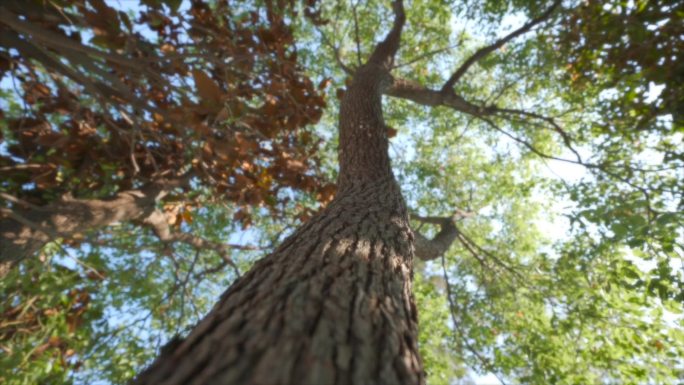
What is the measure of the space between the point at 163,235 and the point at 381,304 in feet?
15.7

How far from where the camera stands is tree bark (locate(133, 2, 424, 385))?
643mm

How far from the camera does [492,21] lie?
535 centimetres

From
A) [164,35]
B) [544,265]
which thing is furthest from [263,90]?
[544,265]

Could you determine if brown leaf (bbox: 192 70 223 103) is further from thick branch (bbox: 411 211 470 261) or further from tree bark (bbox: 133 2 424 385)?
thick branch (bbox: 411 211 470 261)

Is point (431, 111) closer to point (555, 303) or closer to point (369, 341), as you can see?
point (555, 303)

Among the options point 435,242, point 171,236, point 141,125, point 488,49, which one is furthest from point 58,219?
point 488,49

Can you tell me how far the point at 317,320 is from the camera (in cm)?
81

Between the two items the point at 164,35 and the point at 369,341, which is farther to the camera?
the point at 164,35

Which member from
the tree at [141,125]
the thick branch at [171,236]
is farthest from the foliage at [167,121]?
the thick branch at [171,236]

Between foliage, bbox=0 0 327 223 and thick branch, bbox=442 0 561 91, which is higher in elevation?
thick branch, bbox=442 0 561 91

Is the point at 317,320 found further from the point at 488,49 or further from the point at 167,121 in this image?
the point at 488,49

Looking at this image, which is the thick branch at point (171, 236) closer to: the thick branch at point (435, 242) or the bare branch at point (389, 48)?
the thick branch at point (435, 242)

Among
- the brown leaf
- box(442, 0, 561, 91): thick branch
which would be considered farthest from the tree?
box(442, 0, 561, 91): thick branch

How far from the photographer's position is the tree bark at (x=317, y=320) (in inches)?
25.3
